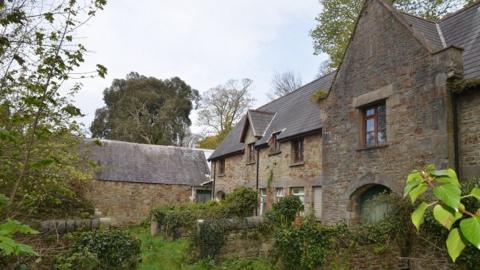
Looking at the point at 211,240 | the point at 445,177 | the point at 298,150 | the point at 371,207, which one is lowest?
the point at 211,240

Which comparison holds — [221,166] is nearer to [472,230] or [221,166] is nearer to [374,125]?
[374,125]

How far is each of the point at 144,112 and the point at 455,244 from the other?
47.0 metres

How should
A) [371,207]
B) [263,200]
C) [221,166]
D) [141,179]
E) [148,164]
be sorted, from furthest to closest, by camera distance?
[148,164], [141,179], [221,166], [263,200], [371,207]

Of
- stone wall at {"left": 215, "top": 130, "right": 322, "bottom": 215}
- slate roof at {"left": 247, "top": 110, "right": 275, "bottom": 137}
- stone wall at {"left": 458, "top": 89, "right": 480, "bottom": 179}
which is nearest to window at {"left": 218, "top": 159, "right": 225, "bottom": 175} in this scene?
stone wall at {"left": 215, "top": 130, "right": 322, "bottom": 215}

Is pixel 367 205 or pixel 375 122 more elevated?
pixel 375 122

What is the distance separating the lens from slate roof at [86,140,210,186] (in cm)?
2761

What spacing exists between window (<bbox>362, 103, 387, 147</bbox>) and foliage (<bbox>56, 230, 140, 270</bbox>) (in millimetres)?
8054

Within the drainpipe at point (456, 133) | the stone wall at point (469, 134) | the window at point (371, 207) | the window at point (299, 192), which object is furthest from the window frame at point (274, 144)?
the stone wall at point (469, 134)

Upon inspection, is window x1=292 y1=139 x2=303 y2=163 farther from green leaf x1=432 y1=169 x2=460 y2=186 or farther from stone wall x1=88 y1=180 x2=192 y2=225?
green leaf x1=432 y1=169 x2=460 y2=186

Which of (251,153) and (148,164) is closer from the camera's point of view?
(251,153)

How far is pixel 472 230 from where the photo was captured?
56.0 inches

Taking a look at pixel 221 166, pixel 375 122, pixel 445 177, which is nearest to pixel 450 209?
pixel 445 177

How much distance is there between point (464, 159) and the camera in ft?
33.0

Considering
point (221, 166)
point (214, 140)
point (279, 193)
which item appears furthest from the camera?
point (214, 140)
